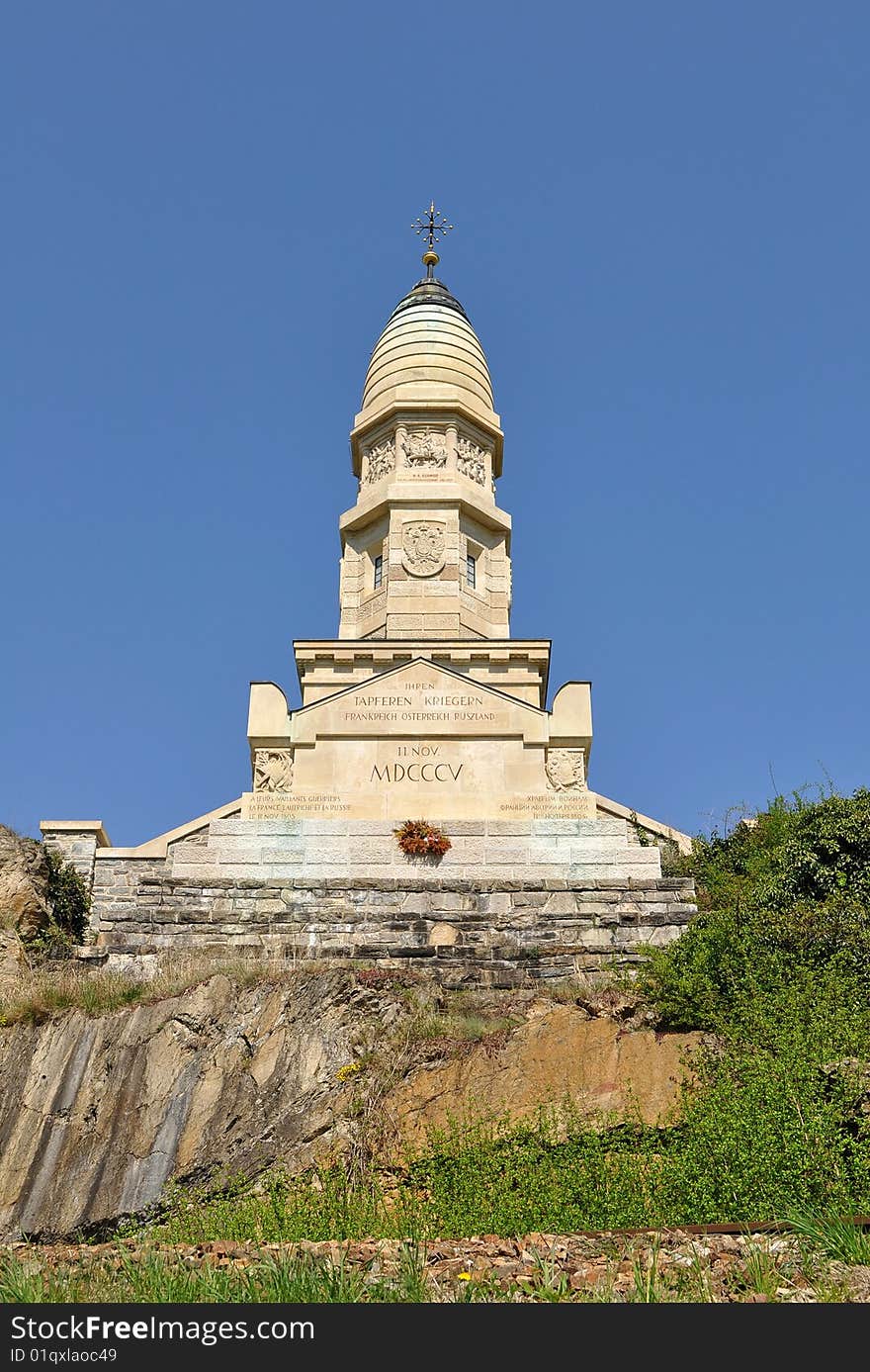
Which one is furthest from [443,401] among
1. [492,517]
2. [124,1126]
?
[124,1126]

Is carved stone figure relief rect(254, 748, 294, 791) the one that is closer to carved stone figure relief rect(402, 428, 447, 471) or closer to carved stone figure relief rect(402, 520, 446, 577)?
carved stone figure relief rect(402, 520, 446, 577)

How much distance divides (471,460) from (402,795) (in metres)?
13.4

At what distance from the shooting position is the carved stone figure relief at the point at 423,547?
31.4 meters

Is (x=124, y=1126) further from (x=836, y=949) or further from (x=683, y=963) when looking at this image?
(x=836, y=949)

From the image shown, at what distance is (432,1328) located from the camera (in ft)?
24.0

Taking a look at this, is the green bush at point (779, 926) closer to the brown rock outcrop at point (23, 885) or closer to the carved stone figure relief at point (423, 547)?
the brown rock outcrop at point (23, 885)

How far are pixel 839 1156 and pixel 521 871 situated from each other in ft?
32.8

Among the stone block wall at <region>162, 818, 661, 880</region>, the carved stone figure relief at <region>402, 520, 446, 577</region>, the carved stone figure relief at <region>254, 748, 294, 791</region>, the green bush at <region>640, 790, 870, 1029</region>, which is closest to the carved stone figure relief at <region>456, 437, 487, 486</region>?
the carved stone figure relief at <region>402, 520, 446, 577</region>

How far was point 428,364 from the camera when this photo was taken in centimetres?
3525

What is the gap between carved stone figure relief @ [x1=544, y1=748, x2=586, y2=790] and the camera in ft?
74.4

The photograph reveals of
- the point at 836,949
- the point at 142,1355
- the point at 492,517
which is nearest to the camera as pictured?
the point at 142,1355

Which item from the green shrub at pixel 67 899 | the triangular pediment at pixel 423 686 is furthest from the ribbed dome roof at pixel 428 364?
the green shrub at pixel 67 899

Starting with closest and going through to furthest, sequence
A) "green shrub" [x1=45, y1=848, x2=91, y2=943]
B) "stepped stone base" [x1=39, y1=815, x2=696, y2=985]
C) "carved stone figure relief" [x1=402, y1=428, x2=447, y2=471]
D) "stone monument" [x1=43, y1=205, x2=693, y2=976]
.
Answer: "stepped stone base" [x1=39, y1=815, x2=696, y2=985] < "stone monument" [x1=43, y1=205, x2=693, y2=976] < "green shrub" [x1=45, y1=848, x2=91, y2=943] < "carved stone figure relief" [x1=402, y1=428, x2=447, y2=471]

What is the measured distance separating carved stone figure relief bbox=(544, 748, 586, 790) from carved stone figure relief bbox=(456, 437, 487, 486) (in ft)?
39.2
